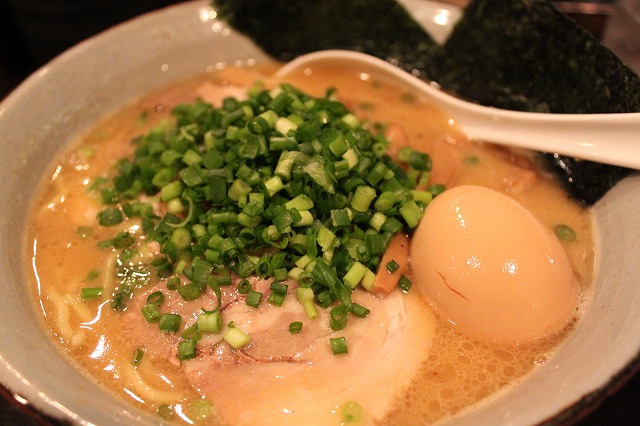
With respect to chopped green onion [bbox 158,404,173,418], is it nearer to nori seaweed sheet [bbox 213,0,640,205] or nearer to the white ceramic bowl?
the white ceramic bowl

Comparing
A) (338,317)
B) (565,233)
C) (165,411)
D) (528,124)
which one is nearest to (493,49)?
(528,124)

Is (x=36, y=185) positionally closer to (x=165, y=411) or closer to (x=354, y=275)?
(x=165, y=411)

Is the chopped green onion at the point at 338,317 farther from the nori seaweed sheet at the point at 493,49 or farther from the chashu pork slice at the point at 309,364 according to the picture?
the nori seaweed sheet at the point at 493,49

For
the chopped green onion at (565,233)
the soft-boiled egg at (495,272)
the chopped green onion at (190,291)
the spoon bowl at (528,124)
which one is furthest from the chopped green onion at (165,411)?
the spoon bowl at (528,124)

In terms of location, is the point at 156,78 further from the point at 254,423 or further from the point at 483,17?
the point at 254,423

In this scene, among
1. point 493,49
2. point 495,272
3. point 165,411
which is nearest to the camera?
point 165,411

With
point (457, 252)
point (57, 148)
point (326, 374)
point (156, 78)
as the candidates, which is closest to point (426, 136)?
point (457, 252)

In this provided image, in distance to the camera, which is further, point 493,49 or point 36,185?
point 493,49
